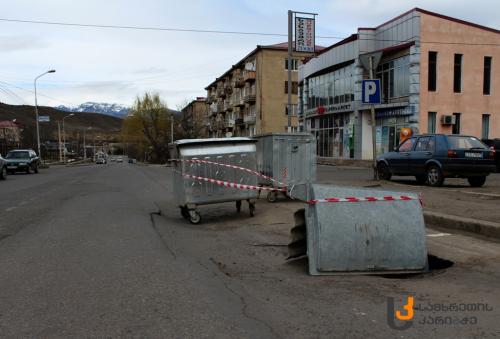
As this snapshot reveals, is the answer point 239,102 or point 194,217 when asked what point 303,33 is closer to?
point 194,217

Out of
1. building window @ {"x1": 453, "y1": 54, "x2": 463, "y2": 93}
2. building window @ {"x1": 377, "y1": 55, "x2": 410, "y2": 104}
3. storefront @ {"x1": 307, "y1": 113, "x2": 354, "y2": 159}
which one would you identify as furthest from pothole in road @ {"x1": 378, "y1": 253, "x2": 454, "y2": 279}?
storefront @ {"x1": 307, "y1": 113, "x2": 354, "y2": 159}

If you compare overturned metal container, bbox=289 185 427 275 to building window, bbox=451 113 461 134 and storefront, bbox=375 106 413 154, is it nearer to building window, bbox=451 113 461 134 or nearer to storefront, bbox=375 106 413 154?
storefront, bbox=375 106 413 154

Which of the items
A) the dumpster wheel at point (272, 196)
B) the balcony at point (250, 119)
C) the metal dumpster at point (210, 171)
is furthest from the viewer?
the balcony at point (250, 119)

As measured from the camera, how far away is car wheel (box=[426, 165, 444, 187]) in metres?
13.6

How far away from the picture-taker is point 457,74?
31.0 metres

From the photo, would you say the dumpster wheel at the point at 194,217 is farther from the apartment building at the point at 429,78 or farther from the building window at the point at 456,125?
the building window at the point at 456,125

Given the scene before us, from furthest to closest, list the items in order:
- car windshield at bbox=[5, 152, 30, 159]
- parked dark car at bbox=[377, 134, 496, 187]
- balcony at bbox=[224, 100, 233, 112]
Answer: balcony at bbox=[224, 100, 233, 112], car windshield at bbox=[5, 152, 30, 159], parked dark car at bbox=[377, 134, 496, 187]

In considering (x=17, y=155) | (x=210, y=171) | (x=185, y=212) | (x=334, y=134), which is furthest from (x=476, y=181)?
(x=17, y=155)

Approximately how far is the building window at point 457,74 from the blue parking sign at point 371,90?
1936cm

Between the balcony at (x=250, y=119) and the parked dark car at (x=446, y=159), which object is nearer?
the parked dark car at (x=446, y=159)

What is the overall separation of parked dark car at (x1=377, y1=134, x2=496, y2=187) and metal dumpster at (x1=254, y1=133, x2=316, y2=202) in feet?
11.7

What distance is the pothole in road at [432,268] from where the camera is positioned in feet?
18.2

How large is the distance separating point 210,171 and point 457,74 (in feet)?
86.8

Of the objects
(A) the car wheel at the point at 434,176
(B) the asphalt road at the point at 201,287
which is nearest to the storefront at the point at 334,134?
(A) the car wheel at the point at 434,176
